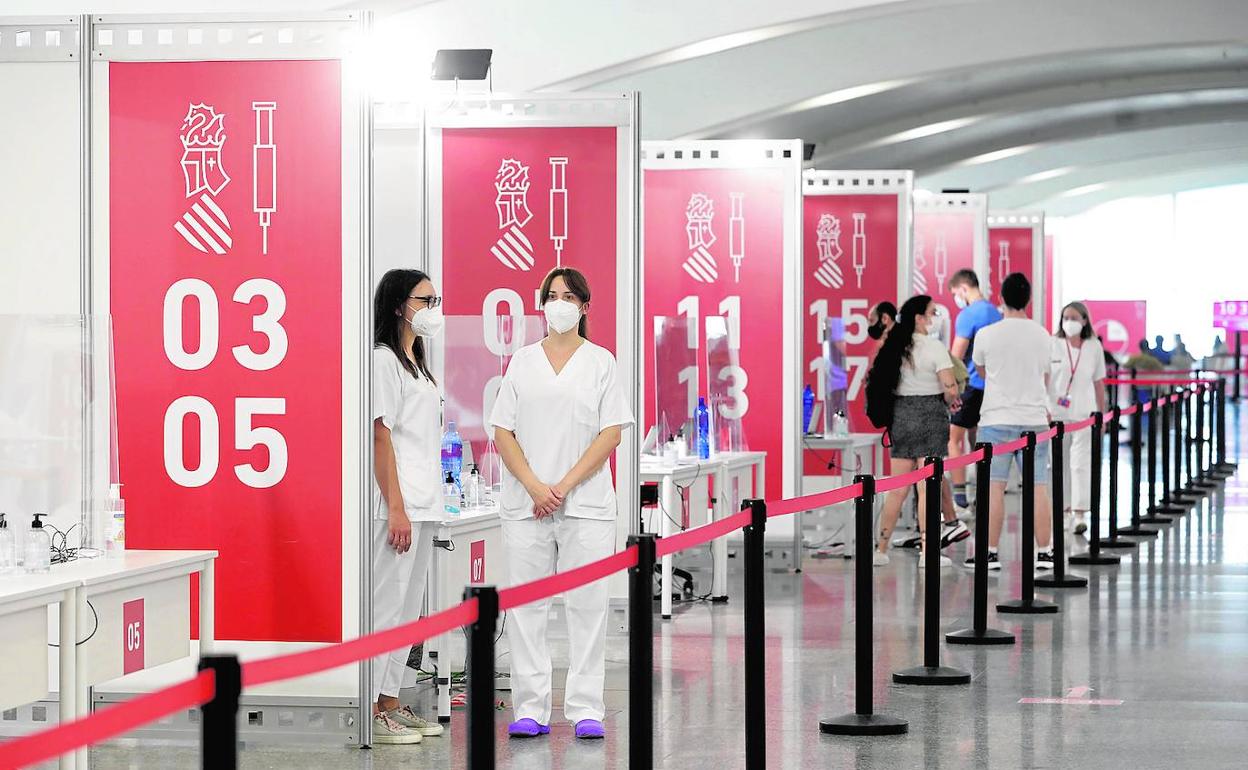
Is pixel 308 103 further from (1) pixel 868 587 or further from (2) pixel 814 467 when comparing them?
(2) pixel 814 467

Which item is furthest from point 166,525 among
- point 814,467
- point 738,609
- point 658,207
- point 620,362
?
point 814,467

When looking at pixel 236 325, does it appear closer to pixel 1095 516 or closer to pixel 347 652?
pixel 347 652

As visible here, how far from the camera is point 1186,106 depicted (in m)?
23.2

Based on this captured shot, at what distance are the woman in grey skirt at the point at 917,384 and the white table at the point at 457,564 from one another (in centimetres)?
335

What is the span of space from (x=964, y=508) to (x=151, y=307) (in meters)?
7.91

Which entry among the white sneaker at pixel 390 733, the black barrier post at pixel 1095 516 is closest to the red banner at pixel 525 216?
the white sneaker at pixel 390 733

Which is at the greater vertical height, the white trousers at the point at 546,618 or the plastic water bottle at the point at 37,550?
the plastic water bottle at the point at 37,550

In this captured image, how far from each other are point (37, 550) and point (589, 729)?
1.90 metres

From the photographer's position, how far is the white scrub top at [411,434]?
5.45 metres

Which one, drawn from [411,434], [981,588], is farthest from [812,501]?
[981,588]

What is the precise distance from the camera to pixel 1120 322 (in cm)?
3083

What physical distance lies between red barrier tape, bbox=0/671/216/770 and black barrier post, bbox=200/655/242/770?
0.01 meters

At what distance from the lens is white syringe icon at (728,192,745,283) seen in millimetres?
9531

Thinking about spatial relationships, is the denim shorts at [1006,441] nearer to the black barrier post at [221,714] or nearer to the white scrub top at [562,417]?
the white scrub top at [562,417]
